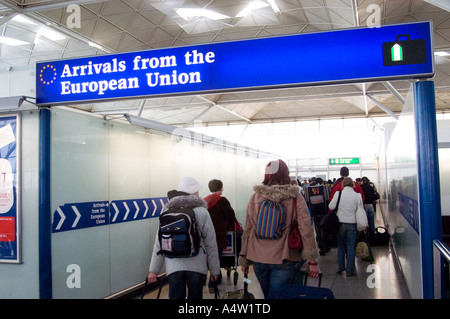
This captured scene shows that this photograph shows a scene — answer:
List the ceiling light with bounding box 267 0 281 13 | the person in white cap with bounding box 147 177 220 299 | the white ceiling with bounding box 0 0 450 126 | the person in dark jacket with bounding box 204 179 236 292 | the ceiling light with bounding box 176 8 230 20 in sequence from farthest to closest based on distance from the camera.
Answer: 1. the ceiling light with bounding box 176 8 230 20
2. the ceiling light with bounding box 267 0 281 13
3. the white ceiling with bounding box 0 0 450 126
4. the person in dark jacket with bounding box 204 179 236 292
5. the person in white cap with bounding box 147 177 220 299

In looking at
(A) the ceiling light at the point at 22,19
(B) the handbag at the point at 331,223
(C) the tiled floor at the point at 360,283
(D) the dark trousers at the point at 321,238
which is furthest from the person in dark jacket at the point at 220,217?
(A) the ceiling light at the point at 22,19

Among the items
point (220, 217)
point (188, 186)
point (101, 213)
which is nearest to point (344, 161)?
point (220, 217)

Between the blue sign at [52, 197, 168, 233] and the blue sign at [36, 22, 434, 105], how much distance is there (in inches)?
57.3

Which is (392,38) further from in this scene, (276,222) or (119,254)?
(119,254)

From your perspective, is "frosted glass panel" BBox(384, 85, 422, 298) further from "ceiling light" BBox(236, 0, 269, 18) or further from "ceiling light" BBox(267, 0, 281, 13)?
"ceiling light" BBox(236, 0, 269, 18)

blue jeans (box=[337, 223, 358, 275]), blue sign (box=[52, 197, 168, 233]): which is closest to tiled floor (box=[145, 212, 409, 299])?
blue jeans (box=[337, 223, 358, 275])

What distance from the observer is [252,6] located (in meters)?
16.3

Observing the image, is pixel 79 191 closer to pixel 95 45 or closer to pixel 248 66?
pixel 248 66

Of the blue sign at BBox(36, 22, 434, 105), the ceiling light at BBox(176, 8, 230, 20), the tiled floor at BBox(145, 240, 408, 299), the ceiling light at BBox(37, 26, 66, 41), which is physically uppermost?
the ceiling light at BBox(176, 8, 230, 20)

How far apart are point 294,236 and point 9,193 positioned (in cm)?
372

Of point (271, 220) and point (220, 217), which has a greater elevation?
point (271, 220)

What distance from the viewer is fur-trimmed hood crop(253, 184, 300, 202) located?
12.1 ft

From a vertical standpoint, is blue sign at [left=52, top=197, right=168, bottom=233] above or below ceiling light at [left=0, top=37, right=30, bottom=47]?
below

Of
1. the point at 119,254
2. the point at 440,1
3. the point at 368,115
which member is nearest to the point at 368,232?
the point at 440,1
